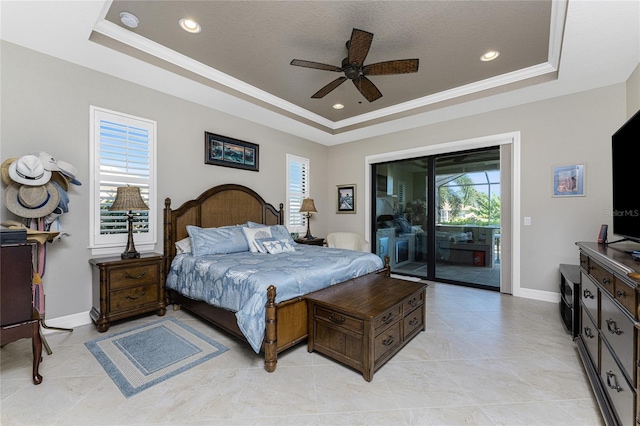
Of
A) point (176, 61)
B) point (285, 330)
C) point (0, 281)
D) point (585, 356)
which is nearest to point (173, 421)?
point (285, 330)

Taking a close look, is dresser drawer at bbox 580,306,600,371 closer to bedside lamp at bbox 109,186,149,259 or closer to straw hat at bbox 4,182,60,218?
bedside lamp at bbox 109,186,149,259

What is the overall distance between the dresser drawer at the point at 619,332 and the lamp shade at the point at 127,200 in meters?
3.79

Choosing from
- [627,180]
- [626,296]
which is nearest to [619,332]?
[626,296]

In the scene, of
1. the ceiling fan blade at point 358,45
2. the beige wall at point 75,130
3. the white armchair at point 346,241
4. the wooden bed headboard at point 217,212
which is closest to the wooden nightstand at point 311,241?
the white armchair at point 346,241

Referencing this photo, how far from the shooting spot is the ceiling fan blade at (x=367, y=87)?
298 centimetres

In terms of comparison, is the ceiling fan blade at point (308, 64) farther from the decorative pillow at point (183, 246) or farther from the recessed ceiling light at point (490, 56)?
the decorative pillow at point (183, 246)

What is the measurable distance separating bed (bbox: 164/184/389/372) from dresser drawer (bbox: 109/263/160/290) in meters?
0.22

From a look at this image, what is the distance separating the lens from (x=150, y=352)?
2400mm

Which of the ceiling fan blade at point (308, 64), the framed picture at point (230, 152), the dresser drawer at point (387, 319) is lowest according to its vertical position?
the dresser drawer at point (387, 319)

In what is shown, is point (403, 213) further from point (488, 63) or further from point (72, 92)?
point (72, 92)

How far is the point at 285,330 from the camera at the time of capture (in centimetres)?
227

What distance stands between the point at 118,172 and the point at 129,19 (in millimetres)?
1570

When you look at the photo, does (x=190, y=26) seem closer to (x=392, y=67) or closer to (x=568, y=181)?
(x=392, y=67)

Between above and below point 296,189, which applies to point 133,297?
below
